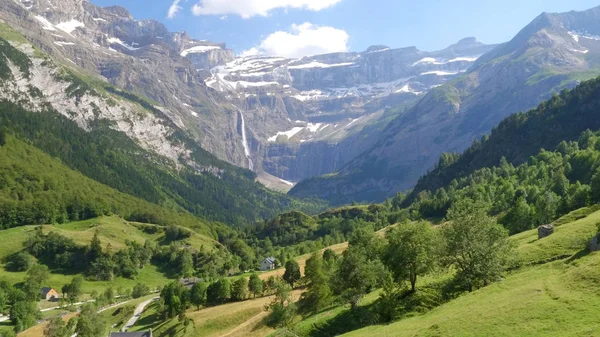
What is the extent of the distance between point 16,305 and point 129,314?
33821 millimetres

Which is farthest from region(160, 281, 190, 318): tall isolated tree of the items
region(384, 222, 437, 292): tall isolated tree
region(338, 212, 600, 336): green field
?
region(338, 212, 600, 336): green field

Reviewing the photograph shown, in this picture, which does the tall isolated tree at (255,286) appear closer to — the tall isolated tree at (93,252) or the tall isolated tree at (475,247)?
the tall isolated tree at (475,247)

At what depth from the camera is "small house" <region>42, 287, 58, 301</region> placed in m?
163

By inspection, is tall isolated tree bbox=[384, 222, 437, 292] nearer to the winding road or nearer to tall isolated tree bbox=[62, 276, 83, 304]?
the winding road

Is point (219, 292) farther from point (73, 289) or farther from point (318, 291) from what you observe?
point (73, 289)

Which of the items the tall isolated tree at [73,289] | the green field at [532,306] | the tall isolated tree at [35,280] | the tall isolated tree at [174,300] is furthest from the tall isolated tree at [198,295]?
the green field at [532,306]

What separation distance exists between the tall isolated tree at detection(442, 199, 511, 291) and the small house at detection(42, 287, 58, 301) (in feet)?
511

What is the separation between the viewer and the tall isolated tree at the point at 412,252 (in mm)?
67875

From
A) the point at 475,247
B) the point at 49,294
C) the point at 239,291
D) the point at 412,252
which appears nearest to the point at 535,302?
the point at 475,247

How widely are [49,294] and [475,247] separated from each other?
16242 cm

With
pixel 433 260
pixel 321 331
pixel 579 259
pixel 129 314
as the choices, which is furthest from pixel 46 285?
pixel 579 259

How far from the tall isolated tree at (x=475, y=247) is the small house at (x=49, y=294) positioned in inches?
6137

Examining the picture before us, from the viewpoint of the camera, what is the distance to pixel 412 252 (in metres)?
67.9

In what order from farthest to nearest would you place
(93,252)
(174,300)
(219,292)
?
(93,252) → (219,292) → (174,300)
